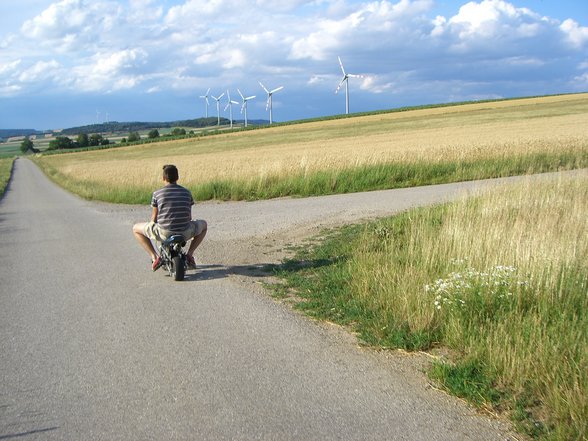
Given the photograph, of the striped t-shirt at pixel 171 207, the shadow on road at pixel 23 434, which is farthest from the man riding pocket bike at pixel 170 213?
the shadow on road at pixel 23 434

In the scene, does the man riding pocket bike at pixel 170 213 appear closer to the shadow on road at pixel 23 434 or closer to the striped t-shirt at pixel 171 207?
the striped t-shirt at pixel 171 207

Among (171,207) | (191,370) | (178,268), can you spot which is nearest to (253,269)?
(178,268)

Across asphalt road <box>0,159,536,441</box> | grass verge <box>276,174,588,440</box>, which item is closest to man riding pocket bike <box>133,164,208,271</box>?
asphalt road <box>0,159,536,441</box>

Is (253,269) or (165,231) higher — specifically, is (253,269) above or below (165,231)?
below

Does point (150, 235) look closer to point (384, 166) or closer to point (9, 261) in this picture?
point (9, 261)

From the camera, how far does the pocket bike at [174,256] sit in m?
7.76

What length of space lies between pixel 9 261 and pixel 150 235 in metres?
3.41

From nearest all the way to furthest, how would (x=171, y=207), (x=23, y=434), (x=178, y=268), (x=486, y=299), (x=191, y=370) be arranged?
1. (x=23, y=434)
2. (x=191, y=370)
3. (x=486, y=299)
4. (x=178, y=268)
5. (x=171, y=207)

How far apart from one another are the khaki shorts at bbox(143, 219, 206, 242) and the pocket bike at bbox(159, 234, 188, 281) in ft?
0.26

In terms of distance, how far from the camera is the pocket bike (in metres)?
7.76

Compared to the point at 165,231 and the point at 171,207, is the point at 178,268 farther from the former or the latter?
the point at 171,207

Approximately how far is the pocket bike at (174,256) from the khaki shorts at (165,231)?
0.08 m

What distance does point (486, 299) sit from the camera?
17.7 feet

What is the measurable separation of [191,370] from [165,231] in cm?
355
